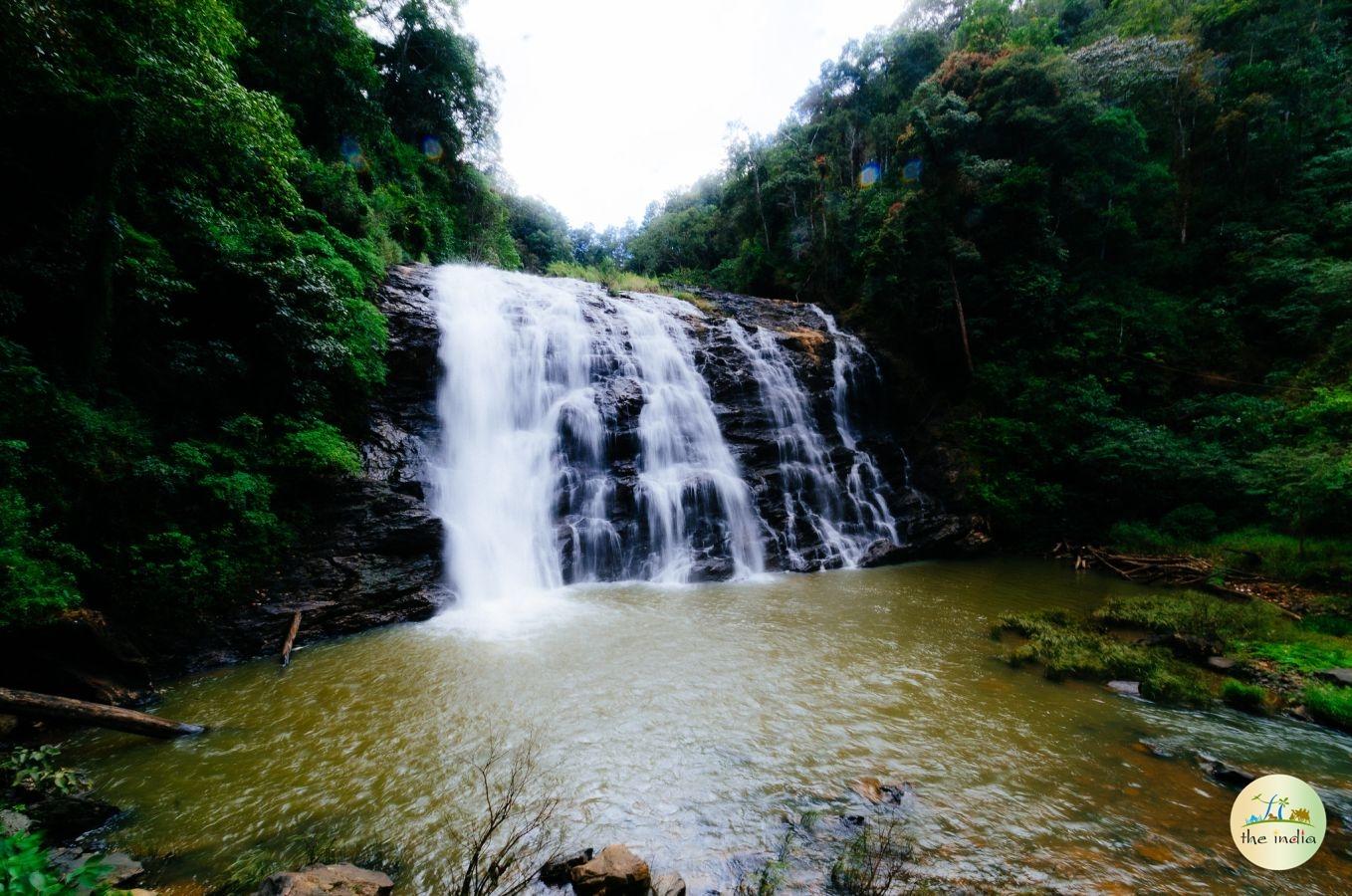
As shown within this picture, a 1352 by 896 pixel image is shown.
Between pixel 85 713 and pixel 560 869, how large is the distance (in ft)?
13.3

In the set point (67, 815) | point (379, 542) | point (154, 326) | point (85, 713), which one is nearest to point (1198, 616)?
point (67, 815)

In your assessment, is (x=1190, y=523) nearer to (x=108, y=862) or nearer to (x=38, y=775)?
(x=108, y=862)

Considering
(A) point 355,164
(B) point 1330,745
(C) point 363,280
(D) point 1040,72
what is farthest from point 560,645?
(D) point 1040,72

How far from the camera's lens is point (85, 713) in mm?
3803

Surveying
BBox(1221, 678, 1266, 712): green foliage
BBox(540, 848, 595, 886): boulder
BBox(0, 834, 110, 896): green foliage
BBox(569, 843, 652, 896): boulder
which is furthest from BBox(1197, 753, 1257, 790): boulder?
BBox(0, 834, 110, 896): green foliage

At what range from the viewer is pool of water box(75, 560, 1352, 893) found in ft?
9.90

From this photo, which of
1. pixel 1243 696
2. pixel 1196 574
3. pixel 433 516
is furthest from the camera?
pixel 1196 574

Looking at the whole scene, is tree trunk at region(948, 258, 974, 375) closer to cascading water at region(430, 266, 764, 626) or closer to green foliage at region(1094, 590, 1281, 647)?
cascading water at region(430, 266, 764, 626)

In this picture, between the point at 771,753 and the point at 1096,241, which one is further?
the point at 1096,241

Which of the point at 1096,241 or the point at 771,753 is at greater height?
the point at 1096,241

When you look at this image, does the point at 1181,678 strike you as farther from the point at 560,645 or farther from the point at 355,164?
the point at 355,164

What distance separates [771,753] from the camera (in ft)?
13.2

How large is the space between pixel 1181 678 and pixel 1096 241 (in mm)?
17096

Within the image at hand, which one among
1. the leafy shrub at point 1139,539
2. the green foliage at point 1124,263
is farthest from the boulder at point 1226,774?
the green foliage at point 1124,263
